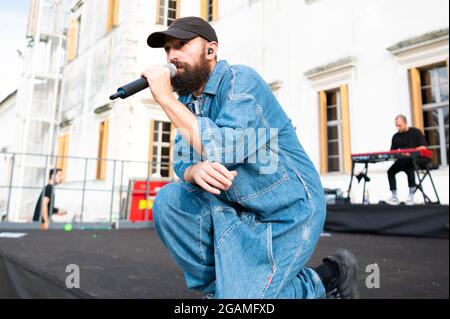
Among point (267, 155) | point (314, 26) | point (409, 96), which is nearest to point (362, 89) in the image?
point (409, 96)

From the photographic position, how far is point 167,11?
1016mm

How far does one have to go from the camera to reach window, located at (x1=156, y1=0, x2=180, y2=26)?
1.00 metres

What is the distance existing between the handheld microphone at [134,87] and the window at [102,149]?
415mm

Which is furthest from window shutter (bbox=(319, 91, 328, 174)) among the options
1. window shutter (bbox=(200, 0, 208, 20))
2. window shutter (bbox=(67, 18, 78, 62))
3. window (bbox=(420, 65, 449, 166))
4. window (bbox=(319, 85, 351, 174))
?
window shutter (bbox=(67, 18, 78, 62))

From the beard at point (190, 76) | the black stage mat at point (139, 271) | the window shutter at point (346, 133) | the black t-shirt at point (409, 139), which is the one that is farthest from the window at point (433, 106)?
the beard at point (190, 76)

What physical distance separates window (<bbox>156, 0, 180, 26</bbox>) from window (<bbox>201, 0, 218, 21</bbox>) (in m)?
0.10

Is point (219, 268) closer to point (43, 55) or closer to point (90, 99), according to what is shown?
point (90, 99)

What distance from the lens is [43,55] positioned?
1116 mm

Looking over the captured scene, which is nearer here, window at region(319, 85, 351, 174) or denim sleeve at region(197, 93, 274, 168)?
denim sleeve at region(197, 93, 274, 168)

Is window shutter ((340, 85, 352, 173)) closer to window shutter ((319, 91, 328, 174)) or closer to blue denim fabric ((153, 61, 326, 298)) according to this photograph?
window shutter ((319, 91, 328, 174))

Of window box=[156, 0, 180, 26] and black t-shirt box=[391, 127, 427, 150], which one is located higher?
black t-shirt box=[391, 127, 427, 150]

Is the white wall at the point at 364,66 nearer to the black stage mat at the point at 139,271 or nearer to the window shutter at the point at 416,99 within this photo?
the window shutter at the point at 416,99

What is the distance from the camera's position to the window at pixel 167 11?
100 cm

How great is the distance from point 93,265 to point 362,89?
451 cm
